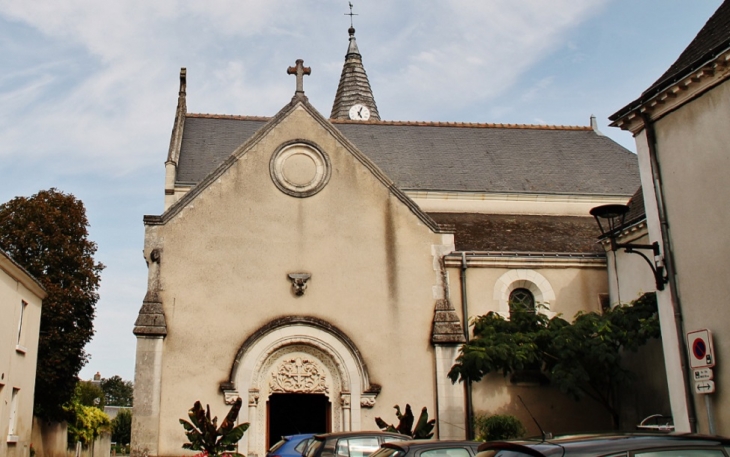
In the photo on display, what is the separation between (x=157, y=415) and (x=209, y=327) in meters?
2.17

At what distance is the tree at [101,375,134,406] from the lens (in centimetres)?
9994

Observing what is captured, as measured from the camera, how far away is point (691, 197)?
11.4m

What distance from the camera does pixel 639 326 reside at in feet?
53.3

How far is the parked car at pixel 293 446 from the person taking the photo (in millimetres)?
12125

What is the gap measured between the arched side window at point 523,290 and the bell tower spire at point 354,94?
858 inches

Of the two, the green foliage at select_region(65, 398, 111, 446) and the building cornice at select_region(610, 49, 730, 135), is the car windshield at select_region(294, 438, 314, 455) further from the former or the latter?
the green foliage at select_region(65, 398, 111, 446)

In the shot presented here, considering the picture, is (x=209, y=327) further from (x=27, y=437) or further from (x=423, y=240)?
(x=27, y=437)

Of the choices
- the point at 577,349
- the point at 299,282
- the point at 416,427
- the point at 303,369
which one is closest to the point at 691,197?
the point at 577,349

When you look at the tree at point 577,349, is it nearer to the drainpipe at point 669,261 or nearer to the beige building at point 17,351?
the drainpipe at point 669,261

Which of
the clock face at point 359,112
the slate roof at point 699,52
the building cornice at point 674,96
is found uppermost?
the clock face at point 359,112

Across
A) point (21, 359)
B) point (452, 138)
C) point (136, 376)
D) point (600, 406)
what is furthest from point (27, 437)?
point (452, 138)

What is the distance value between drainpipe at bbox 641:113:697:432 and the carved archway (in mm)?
7330

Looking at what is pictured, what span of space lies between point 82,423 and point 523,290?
73.2 feet

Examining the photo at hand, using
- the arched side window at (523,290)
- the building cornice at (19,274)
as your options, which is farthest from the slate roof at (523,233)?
the building cornice at (19,274)
